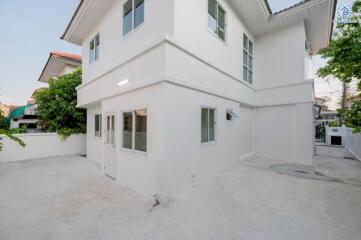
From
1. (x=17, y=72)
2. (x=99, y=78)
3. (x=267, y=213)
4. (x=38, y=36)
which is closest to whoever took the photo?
(x=267, y=213)

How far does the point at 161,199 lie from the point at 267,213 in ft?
7.72

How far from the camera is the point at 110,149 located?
6.38 m

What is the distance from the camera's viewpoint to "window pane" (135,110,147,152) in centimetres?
471

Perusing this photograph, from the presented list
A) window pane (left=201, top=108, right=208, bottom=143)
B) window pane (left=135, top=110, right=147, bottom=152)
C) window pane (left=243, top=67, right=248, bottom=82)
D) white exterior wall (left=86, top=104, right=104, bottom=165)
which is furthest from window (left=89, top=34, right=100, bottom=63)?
window pane (left=243, top=67, right=248, bottom=82)

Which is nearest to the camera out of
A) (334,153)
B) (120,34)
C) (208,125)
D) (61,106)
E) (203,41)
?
(203,41)

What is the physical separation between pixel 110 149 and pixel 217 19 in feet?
20.0

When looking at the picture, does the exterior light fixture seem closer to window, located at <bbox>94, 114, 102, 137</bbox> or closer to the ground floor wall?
window, located at <bbox>94, 114, 102, 137</bbox>

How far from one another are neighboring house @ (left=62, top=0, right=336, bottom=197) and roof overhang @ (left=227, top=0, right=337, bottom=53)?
45mm

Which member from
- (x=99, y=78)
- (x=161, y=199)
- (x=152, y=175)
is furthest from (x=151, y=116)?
(x=99, y=78)

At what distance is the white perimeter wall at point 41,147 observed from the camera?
884 cm

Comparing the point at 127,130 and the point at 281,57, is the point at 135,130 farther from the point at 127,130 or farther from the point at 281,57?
the point at 281,57

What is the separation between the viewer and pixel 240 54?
7.80 metres

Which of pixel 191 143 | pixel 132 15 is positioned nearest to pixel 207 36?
pixel 132 15

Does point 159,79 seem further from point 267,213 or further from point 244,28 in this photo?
point 244,28
